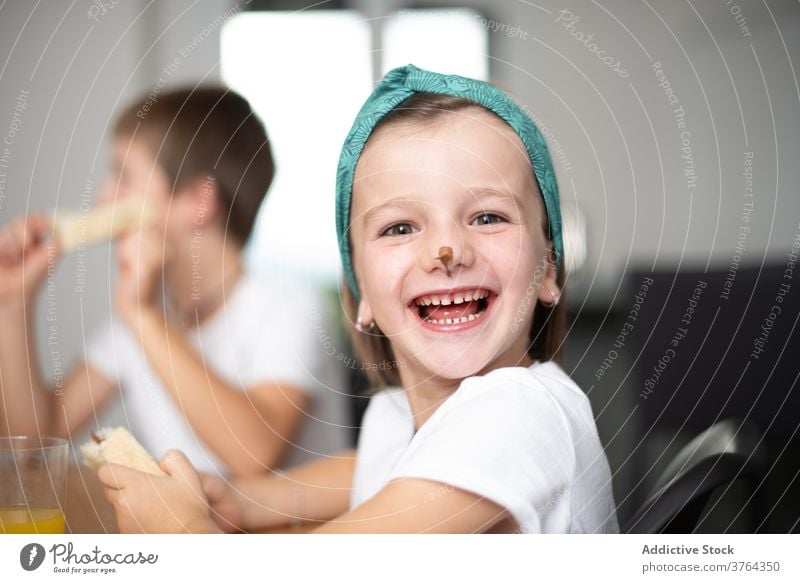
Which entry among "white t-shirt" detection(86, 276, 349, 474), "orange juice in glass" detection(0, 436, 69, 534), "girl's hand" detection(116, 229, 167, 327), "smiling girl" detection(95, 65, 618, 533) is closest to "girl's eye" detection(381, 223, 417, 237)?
"smiling girl" detection(95, 65, 618, 533)

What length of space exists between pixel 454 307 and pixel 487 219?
0.25ft

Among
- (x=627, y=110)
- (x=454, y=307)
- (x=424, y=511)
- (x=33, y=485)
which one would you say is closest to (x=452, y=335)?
(x=454, y=307)

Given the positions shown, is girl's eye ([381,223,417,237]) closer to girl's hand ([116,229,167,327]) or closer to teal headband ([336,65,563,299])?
teal headband ([336,65,563,299])

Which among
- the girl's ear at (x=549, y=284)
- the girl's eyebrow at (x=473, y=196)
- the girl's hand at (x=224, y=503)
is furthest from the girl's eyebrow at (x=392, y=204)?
the girl's hand at (x=224, y=503)

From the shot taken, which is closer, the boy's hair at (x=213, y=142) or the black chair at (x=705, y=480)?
the black chair at (x=705, y=480)

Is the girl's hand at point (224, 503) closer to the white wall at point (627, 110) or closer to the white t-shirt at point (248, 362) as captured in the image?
the white t-shirt at point (248, 362)

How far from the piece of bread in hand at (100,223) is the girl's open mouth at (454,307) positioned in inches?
10.1

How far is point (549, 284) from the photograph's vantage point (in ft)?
2.65

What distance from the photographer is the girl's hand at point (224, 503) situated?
0.82 metres

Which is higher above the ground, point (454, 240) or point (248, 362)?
point (454, 240)

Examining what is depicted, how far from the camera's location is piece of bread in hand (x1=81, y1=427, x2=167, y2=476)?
812 mm

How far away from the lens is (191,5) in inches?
32.8

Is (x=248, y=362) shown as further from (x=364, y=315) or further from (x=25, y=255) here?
(x=25, y=255)
